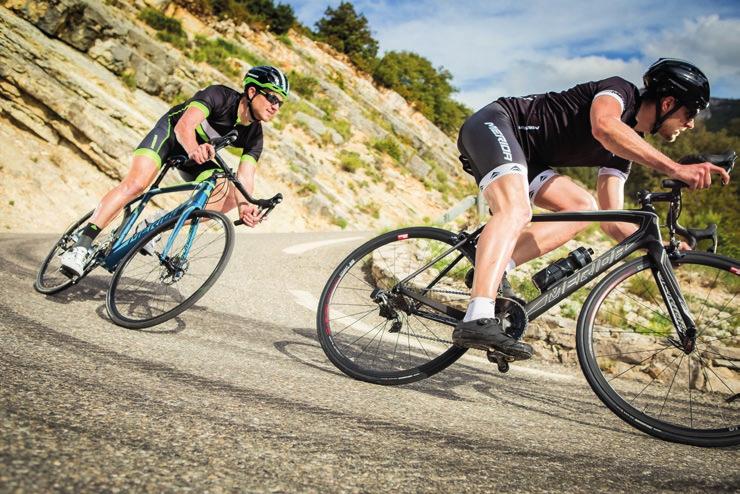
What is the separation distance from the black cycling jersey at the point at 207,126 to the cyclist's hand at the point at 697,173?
3502 millimetres

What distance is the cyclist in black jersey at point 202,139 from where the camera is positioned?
12.5ft

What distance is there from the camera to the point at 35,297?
146 inches

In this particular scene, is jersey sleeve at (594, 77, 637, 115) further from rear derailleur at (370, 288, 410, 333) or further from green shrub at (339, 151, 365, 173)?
green shrub at (339, 151, 365, 173)

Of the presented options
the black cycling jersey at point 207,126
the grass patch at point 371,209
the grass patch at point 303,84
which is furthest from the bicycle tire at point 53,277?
the grass patch at point 303,84

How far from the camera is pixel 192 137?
12.2 feet

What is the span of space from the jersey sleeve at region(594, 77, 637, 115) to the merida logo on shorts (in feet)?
1.87

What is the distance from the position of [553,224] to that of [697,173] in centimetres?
89

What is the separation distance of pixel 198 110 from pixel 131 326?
188 cm

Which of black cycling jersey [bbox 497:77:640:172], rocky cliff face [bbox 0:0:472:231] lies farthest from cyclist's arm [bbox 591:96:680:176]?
rocky cliff face [bbox 0:0:472:231]

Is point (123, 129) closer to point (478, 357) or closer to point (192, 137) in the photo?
point (192, 137)

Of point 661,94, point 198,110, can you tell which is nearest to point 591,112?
point 661,94

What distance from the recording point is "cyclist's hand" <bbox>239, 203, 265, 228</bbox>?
408cm

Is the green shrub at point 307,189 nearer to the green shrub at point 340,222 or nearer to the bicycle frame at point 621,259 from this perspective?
the green shrub at point 340,222

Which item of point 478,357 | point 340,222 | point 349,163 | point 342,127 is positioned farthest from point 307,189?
point 478,357
